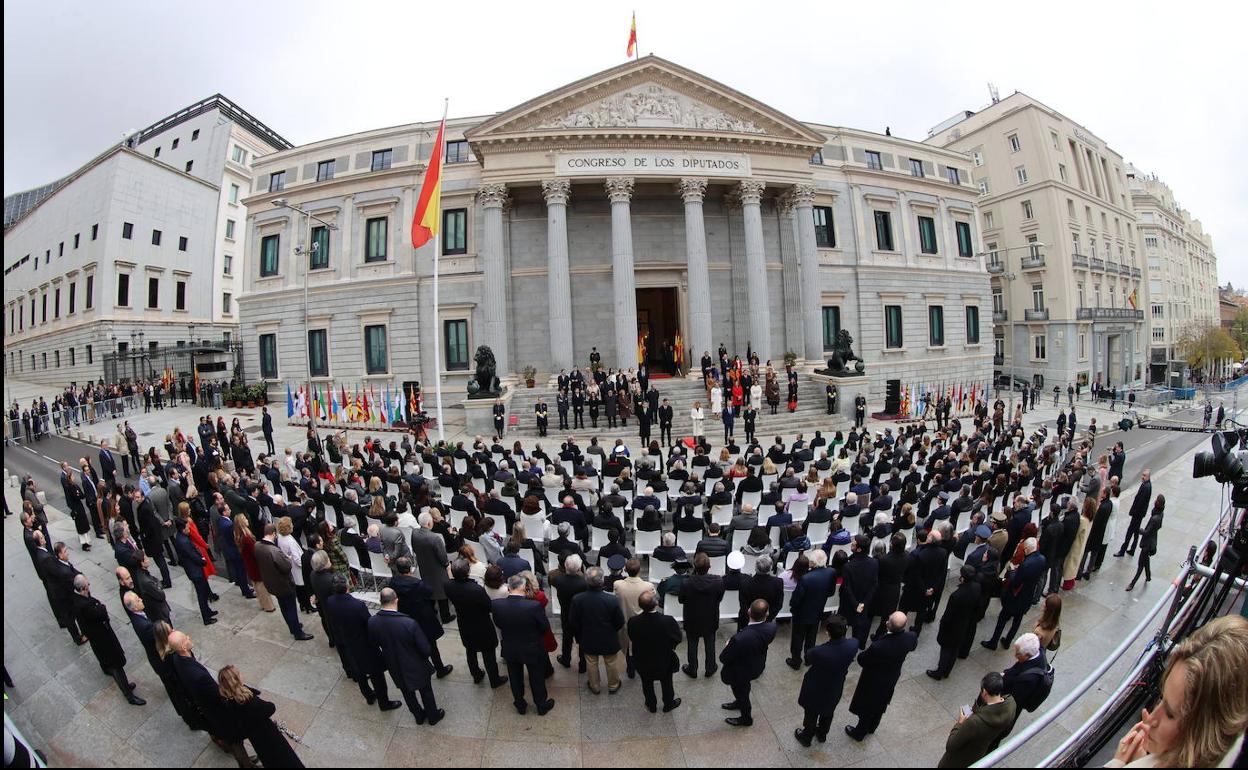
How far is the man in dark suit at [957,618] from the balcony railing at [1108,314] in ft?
164

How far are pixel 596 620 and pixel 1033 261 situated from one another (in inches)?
2126

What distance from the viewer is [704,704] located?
5719 mm

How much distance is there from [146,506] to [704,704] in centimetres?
911

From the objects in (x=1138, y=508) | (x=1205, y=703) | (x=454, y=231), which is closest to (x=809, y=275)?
(x=454, y=231)

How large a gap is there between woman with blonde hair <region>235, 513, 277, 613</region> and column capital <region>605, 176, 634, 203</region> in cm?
2202

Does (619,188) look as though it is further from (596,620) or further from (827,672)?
(827,672)

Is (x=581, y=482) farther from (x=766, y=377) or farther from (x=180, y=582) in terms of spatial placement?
(x=766, y=377)

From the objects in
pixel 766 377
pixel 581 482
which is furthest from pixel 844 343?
pixel 581 482

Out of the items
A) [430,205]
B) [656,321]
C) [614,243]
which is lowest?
[656,321]

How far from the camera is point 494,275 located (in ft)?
85.0

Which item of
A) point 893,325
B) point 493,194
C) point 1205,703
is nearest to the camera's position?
point 1205,703

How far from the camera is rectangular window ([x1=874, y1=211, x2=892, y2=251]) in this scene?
33656 millimetres

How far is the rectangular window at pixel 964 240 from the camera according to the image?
3628 cm

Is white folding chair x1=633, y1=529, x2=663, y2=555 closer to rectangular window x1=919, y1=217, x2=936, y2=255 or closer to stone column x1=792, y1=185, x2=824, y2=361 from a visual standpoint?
stone column x1=792, y1=185, x2=824, y2=361
